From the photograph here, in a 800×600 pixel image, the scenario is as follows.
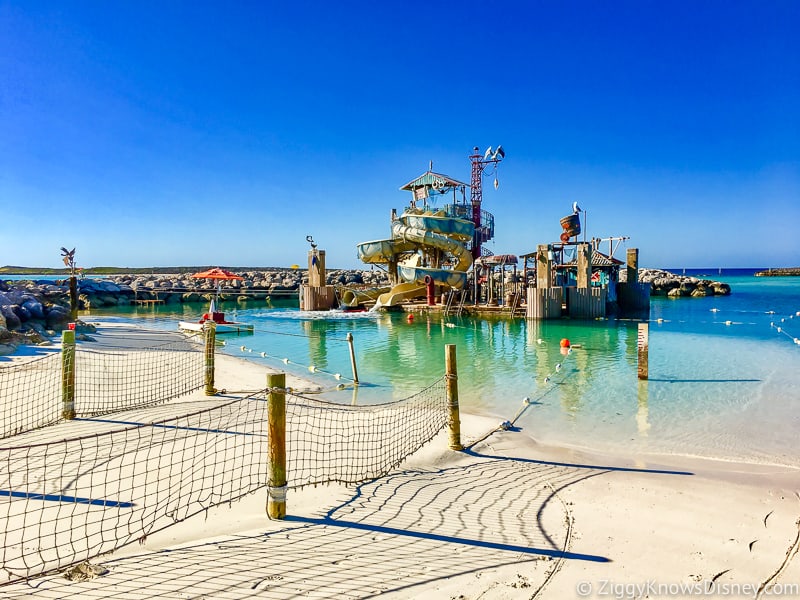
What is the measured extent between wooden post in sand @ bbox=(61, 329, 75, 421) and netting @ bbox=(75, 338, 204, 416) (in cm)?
35

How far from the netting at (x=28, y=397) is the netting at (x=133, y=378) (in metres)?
0.45

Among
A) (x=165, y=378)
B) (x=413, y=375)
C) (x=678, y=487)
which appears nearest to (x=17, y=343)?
(x=165, y=378)

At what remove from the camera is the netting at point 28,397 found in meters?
7.98

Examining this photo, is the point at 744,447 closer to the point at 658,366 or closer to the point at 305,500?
the point at 305,500

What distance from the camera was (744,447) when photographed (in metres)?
8.36

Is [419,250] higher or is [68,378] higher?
[419,250]

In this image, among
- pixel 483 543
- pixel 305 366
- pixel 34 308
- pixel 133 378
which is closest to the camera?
pixel 483 543

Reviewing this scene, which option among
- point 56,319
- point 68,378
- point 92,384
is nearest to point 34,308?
point 56,319

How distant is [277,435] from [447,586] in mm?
2079

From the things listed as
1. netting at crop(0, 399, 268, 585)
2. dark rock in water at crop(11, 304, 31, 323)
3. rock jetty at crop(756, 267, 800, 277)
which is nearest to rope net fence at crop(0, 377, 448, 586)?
netting at crop(0, 399, 268, 585)

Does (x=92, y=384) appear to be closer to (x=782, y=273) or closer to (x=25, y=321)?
(x=25, y=321)

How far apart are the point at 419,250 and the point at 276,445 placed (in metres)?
36.4

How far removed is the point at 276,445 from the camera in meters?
4.75

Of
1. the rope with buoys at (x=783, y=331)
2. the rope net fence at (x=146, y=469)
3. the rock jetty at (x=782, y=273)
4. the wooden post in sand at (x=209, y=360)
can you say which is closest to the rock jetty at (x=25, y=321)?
the wooden post in sand at (x=209, y=360)
